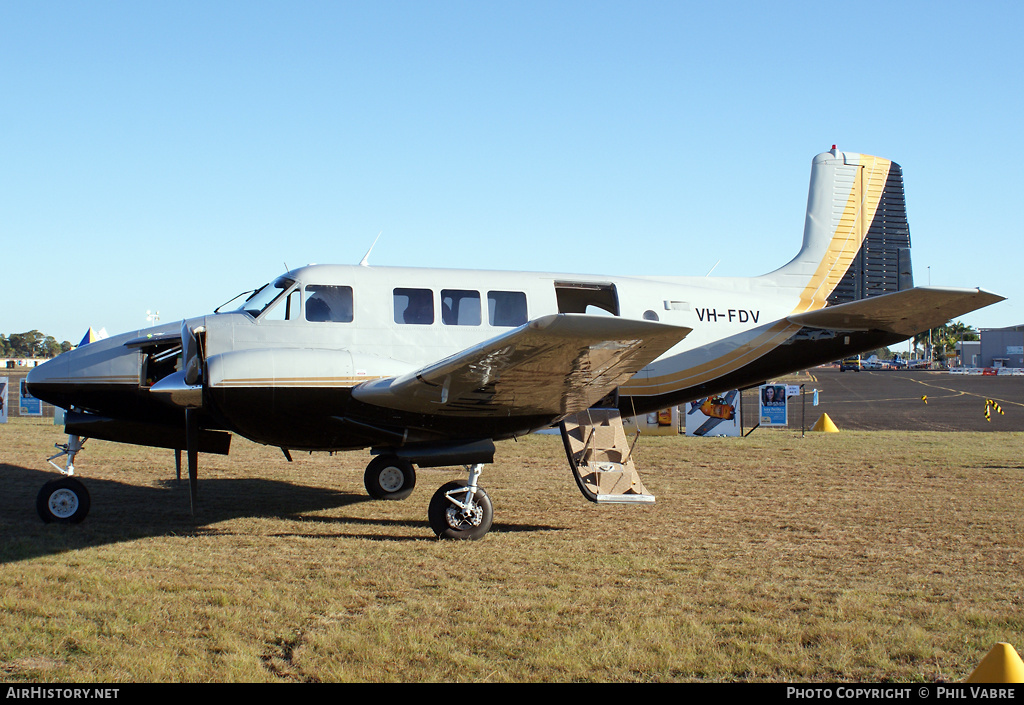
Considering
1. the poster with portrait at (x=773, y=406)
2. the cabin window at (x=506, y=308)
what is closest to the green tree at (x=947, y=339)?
the poster with portrait at (x=773, y=406)

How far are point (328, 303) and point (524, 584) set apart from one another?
14.4 feet

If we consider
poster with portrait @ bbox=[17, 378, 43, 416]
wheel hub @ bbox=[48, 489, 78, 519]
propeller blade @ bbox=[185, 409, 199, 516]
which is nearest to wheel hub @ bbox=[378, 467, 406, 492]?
propeller blade @ bbox=[185, 409, 199, 516]

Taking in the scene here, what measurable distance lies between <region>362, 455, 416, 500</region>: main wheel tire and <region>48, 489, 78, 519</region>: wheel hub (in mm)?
3934

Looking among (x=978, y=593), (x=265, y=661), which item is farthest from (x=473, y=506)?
(x=978, y=593)

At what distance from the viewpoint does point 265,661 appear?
16.3 feet

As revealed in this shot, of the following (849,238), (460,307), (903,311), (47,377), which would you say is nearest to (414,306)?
(460,307)

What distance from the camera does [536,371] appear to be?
732 cm

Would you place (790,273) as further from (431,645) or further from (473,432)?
(431,645)

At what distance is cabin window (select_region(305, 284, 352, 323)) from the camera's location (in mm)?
9117

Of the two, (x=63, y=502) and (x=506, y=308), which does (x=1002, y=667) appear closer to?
(x=506, y=308)

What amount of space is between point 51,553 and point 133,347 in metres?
2.71

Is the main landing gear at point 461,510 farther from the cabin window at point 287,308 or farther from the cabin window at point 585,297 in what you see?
the cabin window at point 287,308

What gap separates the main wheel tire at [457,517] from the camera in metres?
8.60

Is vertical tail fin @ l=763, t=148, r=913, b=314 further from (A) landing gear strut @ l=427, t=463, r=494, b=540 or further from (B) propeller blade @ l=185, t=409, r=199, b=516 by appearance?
(B) propeller blade @ l=185, t=409, r=199, b=516
